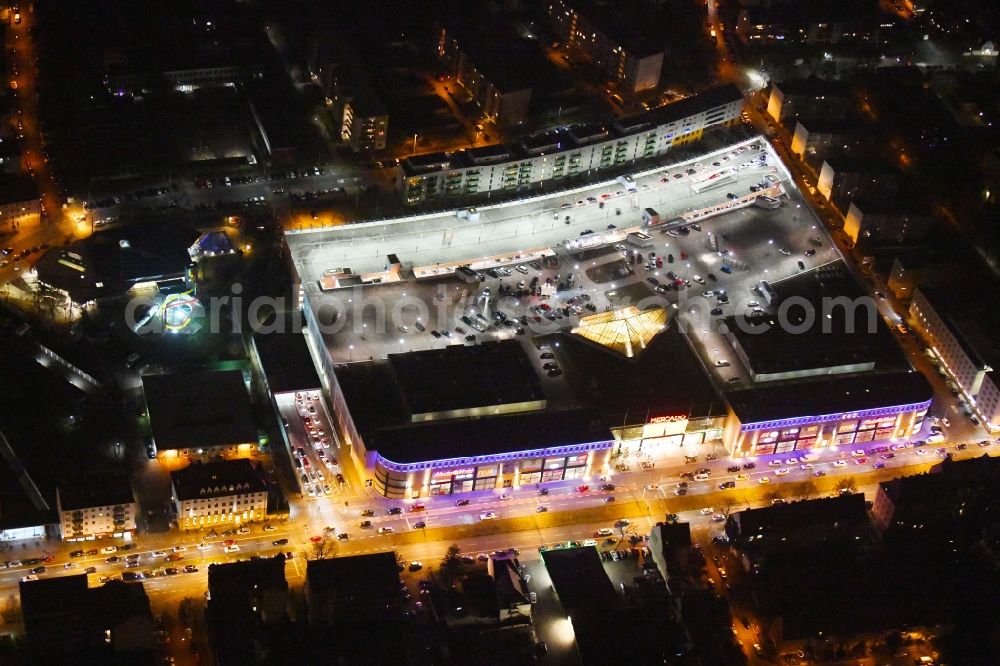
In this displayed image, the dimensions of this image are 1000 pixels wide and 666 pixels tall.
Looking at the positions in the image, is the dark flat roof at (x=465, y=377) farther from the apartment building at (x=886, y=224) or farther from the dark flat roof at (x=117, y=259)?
the apartment building at (x=886, y=224)

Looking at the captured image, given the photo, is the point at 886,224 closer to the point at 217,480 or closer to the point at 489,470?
the point at 489,470

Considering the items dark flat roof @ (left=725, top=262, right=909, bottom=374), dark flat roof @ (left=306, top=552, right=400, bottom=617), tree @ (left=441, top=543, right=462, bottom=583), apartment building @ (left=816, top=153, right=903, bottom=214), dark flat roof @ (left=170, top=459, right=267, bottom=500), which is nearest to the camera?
dark flat roof @ (left=306, top=552, right=400, bottom=617)

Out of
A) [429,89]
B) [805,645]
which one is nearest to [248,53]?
[429,89]

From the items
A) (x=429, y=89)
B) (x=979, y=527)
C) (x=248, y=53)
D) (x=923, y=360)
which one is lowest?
(x=979, y=527)

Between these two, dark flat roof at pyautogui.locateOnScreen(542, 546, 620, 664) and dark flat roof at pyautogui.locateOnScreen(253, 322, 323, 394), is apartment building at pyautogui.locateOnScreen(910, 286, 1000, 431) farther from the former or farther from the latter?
dark flat roof at pyautogui.locateOnScreen(253, 322, 323, 394)

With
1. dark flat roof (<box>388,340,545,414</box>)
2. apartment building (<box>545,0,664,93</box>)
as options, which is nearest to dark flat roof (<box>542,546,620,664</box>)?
dark flat roof (<box>388,340,545,414</box>)

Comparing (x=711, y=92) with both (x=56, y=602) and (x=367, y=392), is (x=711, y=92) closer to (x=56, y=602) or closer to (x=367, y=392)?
(x=367, y=392)
